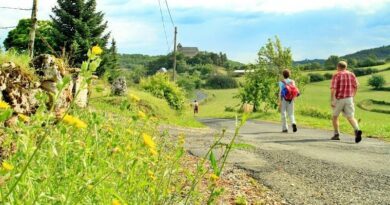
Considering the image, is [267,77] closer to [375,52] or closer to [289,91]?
[289,91]

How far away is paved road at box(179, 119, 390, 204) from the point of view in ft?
16.9

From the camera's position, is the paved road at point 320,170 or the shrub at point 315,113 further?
the shrub at point 315,113

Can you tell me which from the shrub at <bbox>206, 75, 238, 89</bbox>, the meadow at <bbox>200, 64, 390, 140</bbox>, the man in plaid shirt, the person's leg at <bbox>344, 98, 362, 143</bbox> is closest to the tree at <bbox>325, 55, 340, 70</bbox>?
the meadow at <bbox>200, 64, 390, 140</bbox>

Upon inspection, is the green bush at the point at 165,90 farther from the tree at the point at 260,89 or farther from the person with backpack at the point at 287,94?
the person with backpack at the point at 287,94

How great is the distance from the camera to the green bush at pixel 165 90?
114ft

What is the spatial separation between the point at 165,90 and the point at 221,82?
7572 centimetres

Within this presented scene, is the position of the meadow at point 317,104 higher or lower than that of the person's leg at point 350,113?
lower

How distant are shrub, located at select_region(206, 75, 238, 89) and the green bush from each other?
70425 mm

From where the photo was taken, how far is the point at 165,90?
3606 centimetres

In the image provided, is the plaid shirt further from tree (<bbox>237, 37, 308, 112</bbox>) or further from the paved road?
tree (<bbox>237, 37, 308, 112</bbox>)

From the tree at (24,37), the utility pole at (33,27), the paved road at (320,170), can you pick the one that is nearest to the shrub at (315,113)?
the tree at (24,37)

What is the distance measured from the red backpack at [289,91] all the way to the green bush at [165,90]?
21.6 m

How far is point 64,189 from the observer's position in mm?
2383

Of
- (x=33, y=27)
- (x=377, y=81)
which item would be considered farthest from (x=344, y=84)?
(x=377, y=81)
